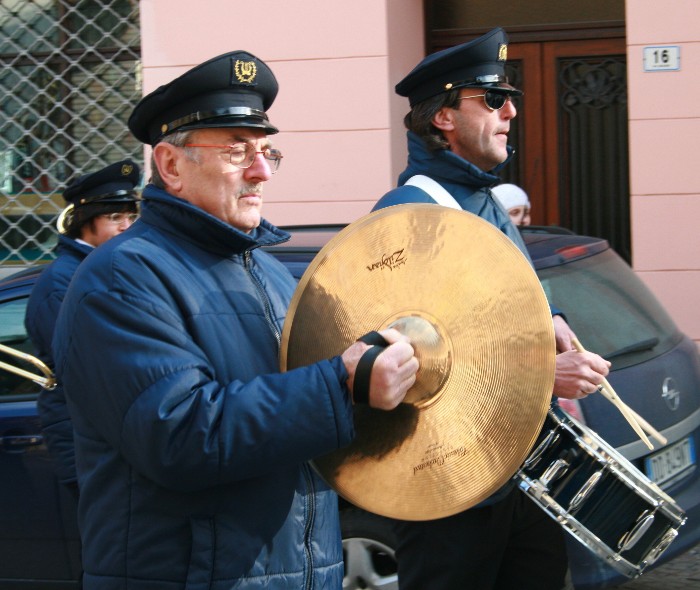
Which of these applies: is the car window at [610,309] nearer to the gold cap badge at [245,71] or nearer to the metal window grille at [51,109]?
the gold cap badge at [245,71]

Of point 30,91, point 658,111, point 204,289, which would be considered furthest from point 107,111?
point 204,289

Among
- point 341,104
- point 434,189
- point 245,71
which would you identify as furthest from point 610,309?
point 341,104

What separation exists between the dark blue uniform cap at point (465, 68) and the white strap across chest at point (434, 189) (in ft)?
0.87

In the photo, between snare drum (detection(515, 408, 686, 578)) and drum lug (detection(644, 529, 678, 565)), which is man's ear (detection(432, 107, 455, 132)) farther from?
drum lug (detection(644, 529, 678, 565))

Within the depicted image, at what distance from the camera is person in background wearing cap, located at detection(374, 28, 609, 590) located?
2.95m

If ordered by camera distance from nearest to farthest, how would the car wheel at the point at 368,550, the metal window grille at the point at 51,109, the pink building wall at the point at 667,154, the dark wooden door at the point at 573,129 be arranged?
the car wheel at the point at 368,550 < the pink building wall at the point at 667,154 < the dark wooden door at the point at 573,129 < the metal window grille at the point at 51,109

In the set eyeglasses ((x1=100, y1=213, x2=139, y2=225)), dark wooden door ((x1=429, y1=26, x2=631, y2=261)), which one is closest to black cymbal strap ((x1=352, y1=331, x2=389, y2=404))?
eyeglasses ((x1=100, y1=213, x2=139, y2=225))

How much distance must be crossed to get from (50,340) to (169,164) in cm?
166

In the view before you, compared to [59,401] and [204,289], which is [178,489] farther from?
[59,401]

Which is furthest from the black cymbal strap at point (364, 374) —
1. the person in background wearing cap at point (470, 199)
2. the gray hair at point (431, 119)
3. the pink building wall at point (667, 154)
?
the pink building wall at point (667, 154)

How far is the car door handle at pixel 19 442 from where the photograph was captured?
14.5ft

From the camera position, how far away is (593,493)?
106 inches

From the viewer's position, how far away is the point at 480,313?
215cm

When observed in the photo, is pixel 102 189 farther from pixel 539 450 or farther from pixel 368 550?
pixel 539 450
